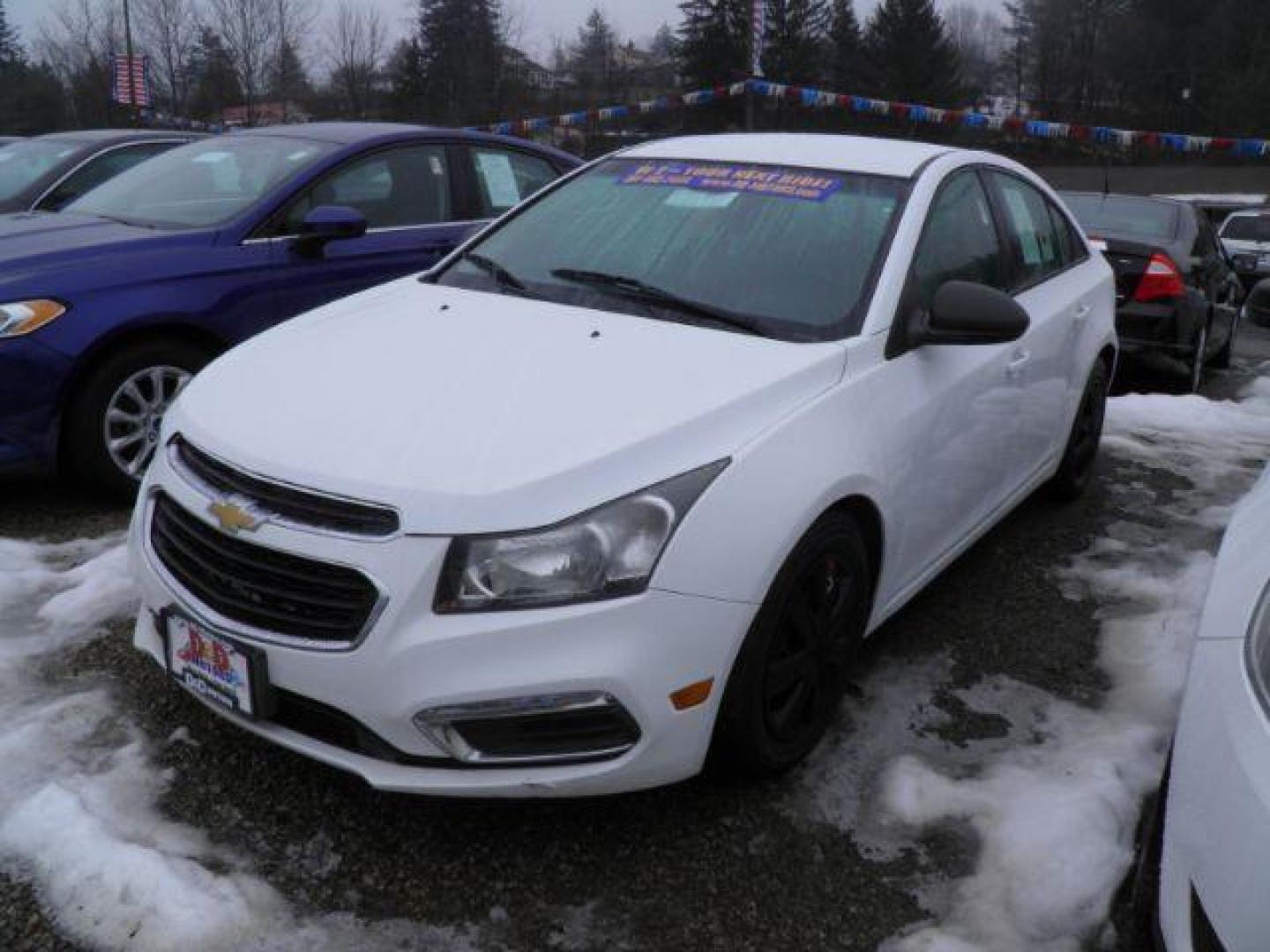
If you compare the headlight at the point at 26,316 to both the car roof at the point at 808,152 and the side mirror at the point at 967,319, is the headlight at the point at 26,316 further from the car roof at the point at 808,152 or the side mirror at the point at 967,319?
the side mirror at the point at 967,319

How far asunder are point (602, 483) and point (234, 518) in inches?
31.1

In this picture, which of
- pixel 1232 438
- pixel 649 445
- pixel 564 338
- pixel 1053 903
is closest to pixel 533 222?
pixel 564 338

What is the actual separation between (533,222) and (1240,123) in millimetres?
41267

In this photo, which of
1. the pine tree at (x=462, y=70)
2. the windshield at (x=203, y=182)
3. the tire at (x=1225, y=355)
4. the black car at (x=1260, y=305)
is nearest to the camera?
the black car at (x=1260, y=305)

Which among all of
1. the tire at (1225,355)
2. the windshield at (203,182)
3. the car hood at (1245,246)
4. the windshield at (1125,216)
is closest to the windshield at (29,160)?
the windshield at (203,182)

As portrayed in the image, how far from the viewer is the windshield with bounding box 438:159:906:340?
3.07 metres

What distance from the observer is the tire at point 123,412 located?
4.24 meters

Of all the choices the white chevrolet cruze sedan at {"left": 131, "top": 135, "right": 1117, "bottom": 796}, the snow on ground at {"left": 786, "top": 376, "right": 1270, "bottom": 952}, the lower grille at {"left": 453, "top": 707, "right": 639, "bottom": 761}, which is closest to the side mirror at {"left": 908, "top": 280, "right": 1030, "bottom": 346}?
the white chevrolet cruze sedan at {"left": 131, "top": 135, "right": 1117, "bottom": 796}

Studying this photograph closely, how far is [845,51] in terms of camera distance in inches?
1935

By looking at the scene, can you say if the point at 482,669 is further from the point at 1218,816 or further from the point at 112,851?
the point at 1218,816

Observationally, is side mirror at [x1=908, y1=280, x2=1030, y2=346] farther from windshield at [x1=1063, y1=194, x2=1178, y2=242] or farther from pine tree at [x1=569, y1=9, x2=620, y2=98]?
pine tree at [x1=569, y1=9, x2=620, y2=98]

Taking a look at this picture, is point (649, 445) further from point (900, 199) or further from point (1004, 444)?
point (1004, 444)

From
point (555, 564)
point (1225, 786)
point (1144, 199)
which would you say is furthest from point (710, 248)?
point (1144, 199)

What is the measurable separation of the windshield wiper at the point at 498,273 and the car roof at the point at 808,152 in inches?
27.6
